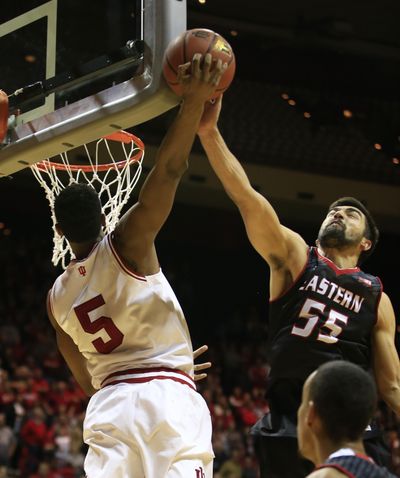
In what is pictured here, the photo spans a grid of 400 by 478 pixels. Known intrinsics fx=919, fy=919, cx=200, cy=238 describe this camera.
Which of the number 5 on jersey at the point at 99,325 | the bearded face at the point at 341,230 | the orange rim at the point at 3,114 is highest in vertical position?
the orange rim at the point at 3,114

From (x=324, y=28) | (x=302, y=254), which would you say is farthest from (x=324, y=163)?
(x=302, y=254)

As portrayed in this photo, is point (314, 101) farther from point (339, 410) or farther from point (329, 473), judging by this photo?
point (329, 473)

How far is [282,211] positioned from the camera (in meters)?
16.6

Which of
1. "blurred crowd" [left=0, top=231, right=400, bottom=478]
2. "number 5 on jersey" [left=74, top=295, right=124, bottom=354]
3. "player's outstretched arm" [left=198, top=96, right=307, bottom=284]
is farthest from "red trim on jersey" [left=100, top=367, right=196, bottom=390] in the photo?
"blurred crowd" [left=0, top=231, right=400, bottom=478]

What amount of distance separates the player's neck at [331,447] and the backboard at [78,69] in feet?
5.43

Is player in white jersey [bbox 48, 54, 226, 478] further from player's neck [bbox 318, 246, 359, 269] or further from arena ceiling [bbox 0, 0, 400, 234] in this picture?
arena ceiling [bbox 0, 0, 400, 234]

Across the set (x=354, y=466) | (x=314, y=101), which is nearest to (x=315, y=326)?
(x=354, y=466)

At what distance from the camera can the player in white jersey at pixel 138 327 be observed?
3.57 metres

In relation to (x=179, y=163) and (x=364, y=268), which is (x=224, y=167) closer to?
(x=179, y=163)

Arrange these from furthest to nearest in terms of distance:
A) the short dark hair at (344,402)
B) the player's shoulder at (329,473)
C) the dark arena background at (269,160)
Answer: the dark arena background at (269,160) < the short dark hair at (344,402) < the player's shoulder at (329,473)

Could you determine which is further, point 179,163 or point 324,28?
point 324,28

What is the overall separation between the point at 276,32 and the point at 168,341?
12.5 meters

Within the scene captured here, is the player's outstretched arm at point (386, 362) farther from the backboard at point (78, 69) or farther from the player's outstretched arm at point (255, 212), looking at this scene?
the backboard at point (78, 69)

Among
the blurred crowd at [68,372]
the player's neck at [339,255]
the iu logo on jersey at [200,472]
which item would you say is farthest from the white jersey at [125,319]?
the blurred crowd at [68,372]
